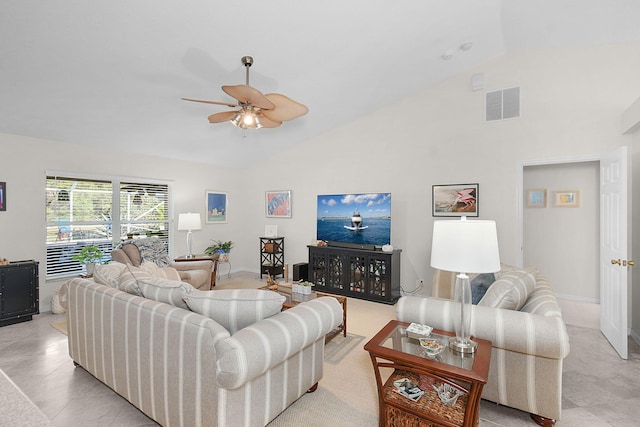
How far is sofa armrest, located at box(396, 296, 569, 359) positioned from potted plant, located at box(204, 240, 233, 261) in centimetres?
449

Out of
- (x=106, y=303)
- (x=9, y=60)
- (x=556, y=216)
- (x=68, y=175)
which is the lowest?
(x=106, y=303)

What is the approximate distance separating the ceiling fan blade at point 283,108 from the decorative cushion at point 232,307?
1.71 meters

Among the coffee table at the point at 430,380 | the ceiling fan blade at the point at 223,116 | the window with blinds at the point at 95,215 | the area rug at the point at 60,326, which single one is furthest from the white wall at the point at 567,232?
the area rug at the point at 60,326

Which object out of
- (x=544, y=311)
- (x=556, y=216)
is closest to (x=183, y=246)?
(x=544, y=311)

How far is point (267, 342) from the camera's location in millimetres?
1585

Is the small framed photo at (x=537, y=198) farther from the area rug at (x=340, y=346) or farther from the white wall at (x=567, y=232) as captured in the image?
the area rug at (x=340, y=346)

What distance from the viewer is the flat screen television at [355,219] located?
4734 mm

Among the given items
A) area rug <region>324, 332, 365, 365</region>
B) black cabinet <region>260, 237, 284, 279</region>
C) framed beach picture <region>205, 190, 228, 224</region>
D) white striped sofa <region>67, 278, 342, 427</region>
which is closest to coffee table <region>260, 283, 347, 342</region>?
area rug <region>324, 332, 365, 365</region>

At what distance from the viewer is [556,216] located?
15.6ft

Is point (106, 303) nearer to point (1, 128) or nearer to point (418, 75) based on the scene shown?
point (1, 128)

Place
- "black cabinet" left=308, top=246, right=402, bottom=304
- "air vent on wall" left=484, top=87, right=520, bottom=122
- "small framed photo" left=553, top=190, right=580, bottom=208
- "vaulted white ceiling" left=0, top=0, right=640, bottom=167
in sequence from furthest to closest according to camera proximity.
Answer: "small framed photo" left=553, top=190, right=580, bottom=208 → "black cabinet" left=308, top=246, right=402, bottom=304 → "air vent on wall" left=484, top=87, right=520, bottom=122 → "vaulted white ceiling" left=0, top=0, right=640, bottom=167

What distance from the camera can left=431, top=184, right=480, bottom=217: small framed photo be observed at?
4.31 meters

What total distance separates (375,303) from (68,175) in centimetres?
467

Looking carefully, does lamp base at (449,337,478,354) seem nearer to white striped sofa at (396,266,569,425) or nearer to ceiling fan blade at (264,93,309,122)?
white striped sofa at (396,266,569,425)
